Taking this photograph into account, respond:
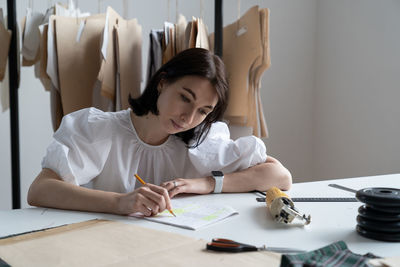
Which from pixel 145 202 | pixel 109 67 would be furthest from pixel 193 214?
pixel 109 67

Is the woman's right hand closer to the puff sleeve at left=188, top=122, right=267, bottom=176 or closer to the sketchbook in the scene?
the sketchbook

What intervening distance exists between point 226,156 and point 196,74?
31 cm

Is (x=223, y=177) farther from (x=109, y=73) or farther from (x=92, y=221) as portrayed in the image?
(x=109, y=73)

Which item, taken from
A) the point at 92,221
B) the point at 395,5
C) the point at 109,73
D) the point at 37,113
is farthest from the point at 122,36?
the point at 395,5

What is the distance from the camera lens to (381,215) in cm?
87

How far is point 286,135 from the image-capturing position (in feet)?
11.5

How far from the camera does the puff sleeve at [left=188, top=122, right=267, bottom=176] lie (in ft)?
4.66

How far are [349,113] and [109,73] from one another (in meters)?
1.99

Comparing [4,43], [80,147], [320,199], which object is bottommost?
[320,199]

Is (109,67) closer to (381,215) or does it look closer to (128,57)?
(128,57)

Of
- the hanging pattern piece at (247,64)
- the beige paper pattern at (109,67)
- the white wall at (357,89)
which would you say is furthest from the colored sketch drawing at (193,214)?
the white wall at (357,89)

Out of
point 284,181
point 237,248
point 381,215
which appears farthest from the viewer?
point 284,181

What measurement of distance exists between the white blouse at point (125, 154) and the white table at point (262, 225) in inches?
8.0

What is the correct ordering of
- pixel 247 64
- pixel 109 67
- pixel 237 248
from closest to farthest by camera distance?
pixel 237 248 → pixel 109 67 → pixel 247 64
